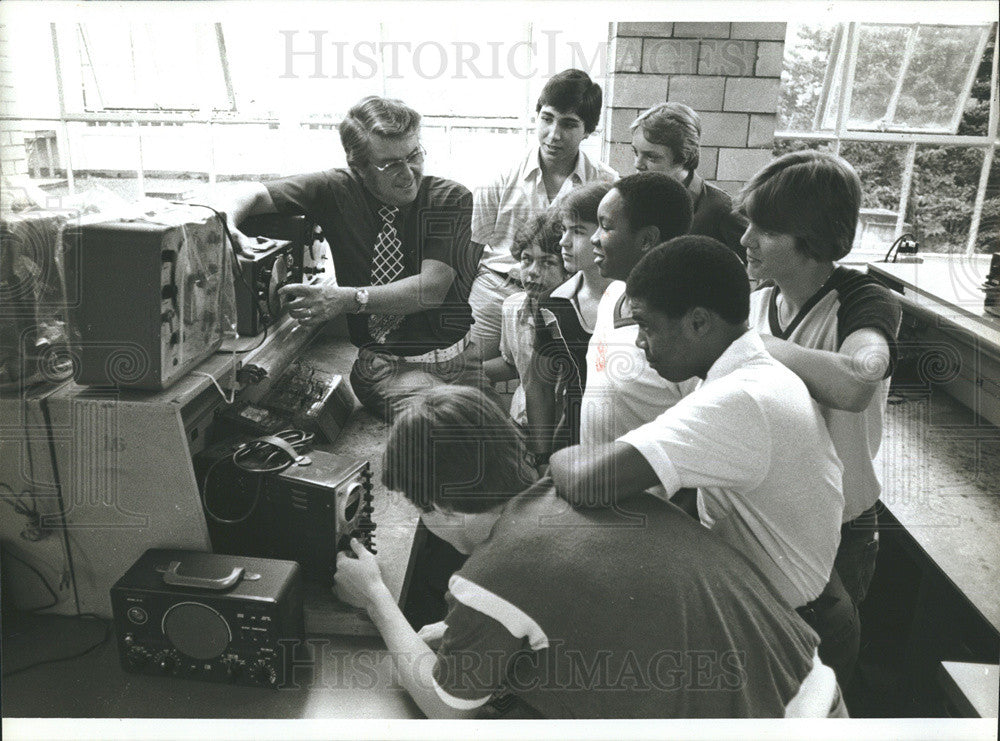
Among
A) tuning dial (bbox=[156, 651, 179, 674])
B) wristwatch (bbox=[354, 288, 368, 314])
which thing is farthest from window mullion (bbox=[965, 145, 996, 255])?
tuning dial (bbox=[156, 651, 179, 674])

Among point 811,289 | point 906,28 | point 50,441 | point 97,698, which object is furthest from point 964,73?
point 97,698

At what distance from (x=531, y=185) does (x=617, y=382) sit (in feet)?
1.55

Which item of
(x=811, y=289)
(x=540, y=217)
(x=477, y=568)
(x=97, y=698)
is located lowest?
(x=97, y=698)

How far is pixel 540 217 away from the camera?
5.72 ft

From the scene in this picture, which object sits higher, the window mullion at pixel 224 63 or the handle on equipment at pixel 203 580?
the window mullion at pixel 224 63

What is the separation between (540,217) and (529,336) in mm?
262

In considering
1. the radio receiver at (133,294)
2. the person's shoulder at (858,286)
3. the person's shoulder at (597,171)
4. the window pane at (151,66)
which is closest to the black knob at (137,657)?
the radio receiver at (133,294)

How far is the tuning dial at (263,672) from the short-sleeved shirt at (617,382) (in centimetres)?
79

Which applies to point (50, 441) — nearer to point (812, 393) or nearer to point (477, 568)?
point (477, 568)

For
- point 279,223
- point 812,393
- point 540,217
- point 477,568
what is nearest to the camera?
point 477,568

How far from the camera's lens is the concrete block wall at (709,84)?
1698 millimetres

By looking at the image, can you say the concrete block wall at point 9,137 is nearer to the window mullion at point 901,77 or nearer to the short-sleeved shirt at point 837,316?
the short-sleeved shirt at point 837,316

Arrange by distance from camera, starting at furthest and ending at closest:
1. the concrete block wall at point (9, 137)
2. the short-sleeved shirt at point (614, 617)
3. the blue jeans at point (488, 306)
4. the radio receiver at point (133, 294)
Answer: the blue jeans at point (488, 306), the concrete block wall at point (9, 137), the radio receiver at point (133, 294), the short-sleeved shirt at point (614, 617)

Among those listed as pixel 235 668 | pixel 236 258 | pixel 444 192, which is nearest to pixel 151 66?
pixel 236 258
